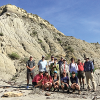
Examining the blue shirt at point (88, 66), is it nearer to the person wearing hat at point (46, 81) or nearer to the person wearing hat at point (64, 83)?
the person wearing hat at point (64, 83)

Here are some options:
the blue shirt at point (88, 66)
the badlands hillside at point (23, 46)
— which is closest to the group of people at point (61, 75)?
the blue shirt at point (88, 66)

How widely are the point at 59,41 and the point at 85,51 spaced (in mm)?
5904

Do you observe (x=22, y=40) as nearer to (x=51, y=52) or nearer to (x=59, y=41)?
(x=51, y=52)

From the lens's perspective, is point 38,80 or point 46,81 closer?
point 46,81

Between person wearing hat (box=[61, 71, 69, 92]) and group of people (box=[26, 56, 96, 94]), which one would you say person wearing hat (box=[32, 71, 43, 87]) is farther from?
person wearing hat (box=[61, 71, 69, 92])

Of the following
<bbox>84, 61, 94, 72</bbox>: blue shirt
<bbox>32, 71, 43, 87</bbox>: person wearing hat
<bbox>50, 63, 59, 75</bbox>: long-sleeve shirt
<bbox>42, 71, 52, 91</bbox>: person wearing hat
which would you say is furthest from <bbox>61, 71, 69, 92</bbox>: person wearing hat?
<bbox>84, 61, 94, 72</bbox>: blue shirt

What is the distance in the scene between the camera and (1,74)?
1144cm

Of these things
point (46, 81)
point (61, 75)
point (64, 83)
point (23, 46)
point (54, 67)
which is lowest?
point (64, 83)

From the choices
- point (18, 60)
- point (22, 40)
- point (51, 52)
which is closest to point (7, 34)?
point (22, 40)

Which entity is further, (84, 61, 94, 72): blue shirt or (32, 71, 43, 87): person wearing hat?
(84, 61, 94, 72): blue shirt

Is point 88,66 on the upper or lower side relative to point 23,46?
lower

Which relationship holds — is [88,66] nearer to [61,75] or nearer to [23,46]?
[61,75]

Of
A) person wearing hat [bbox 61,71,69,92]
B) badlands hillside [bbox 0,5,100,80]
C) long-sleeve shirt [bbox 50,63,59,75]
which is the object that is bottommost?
person wearing hat [bbox 61,71,69,92]

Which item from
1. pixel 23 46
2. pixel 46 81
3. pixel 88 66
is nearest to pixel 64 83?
pixel 46 81
